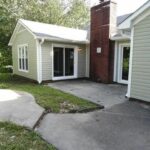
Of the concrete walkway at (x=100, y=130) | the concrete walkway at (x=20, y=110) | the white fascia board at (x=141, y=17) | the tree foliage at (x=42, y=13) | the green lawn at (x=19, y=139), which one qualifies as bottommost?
the concrete walkway at (x=100, y=130)

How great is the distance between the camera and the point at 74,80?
11844mm

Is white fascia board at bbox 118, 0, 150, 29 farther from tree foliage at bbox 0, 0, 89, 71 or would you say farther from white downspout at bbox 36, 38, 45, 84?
tree foliage at bbox 0, 0, 89, 71

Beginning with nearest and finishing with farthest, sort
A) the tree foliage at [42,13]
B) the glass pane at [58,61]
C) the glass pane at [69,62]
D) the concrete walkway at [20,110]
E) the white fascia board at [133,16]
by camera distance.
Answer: the concrete walkway at [20,110] → the white fascia board at [133,16] → the glass pane at [58,61] → the glass pane at [69,62] → the tree foliage at [42,13]

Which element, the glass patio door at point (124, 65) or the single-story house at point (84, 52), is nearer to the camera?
the glass patio door at point (124, 65)

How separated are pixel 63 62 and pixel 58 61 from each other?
336 millimetres

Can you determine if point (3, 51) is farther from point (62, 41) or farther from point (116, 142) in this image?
point (116, 142)

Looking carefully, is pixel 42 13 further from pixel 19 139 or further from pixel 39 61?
pixel 19 139

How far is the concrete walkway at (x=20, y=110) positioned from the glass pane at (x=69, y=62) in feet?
16.4

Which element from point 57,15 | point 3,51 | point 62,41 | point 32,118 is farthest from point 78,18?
point 32,118

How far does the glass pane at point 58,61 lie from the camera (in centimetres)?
1121

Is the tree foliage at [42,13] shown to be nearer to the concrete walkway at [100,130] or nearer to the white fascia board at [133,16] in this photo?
the white fascia board at [133,16]

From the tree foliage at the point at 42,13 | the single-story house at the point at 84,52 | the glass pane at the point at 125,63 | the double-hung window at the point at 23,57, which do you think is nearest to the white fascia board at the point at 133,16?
the single-story house at the point at 84,52

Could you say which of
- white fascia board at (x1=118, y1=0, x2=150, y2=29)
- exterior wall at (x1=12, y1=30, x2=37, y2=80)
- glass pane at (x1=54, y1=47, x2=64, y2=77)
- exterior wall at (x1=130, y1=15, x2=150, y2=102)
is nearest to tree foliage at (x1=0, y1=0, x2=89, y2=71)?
exterior wall at (x1=12, y1=30, x2=37, y2=80)

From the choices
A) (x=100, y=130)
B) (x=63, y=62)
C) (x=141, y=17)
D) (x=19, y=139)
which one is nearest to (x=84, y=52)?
(x=63, y=62)
